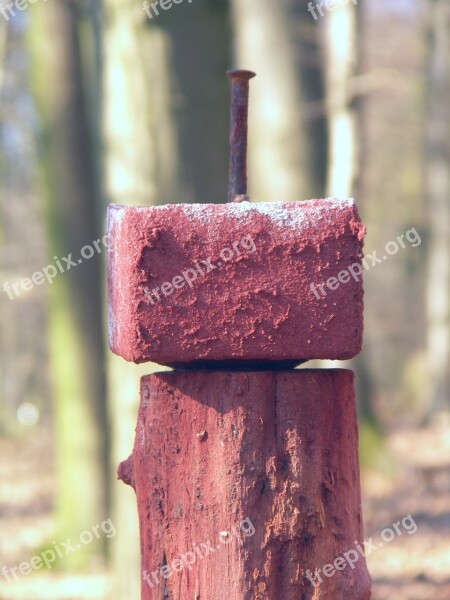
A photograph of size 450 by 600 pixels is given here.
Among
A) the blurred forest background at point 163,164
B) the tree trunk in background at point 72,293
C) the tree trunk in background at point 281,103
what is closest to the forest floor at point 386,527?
the blurred forest background at point 163,164

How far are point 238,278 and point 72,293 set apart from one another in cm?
610

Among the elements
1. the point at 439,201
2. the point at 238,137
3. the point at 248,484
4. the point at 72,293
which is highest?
the point at 439,201

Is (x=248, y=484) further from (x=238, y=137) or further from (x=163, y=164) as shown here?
(x=163, y=164)

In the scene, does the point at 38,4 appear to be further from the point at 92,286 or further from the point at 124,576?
the point at 124,576

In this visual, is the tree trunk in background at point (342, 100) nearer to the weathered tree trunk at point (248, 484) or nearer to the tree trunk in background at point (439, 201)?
the weathered tree trunk at point (248, 484)

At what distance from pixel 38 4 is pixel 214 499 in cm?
696

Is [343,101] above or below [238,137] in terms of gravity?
above

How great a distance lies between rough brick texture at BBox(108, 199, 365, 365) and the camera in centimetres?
176

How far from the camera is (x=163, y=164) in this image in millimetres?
4516

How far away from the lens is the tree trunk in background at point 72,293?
748 cm

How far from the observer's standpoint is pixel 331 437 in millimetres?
1895

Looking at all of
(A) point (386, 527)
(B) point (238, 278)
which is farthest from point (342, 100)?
(B) point (238, 278)

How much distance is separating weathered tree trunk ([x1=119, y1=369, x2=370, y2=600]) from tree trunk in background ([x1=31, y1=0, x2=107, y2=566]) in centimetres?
566

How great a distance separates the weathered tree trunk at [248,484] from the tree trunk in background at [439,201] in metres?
12.1
